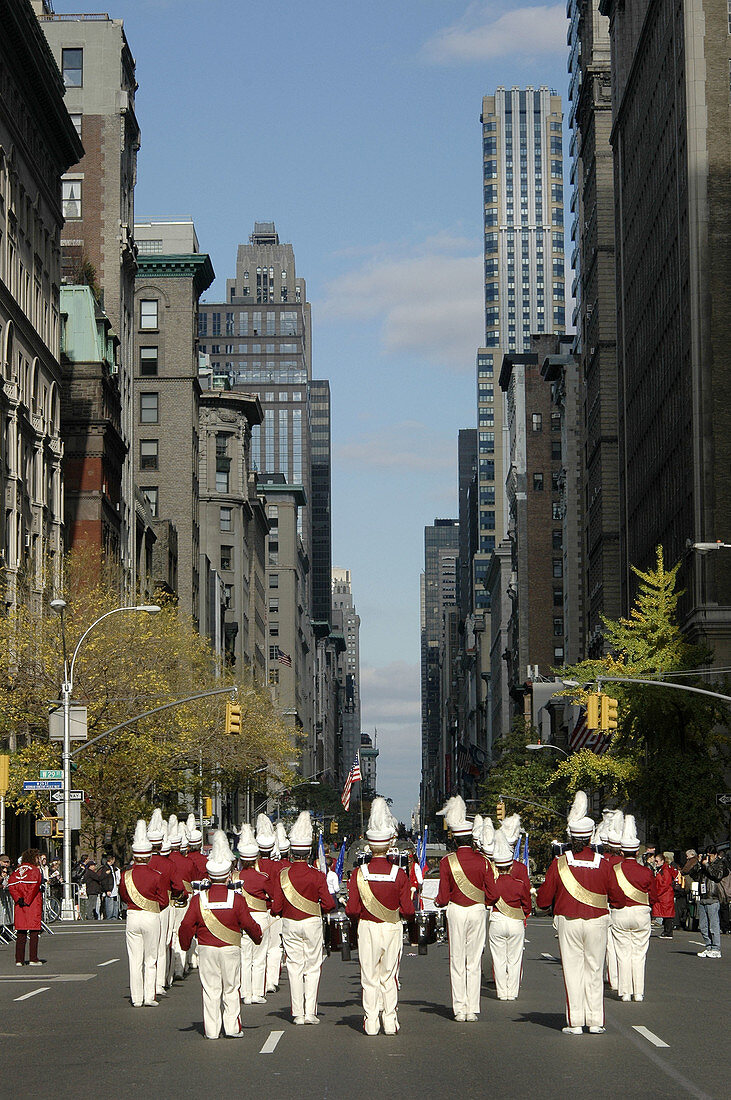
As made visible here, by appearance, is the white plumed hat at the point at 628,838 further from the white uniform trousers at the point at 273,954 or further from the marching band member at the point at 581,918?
the white uniform trousers at the point at 273,954

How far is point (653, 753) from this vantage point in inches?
2338

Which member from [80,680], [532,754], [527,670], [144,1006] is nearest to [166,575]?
[532,754]

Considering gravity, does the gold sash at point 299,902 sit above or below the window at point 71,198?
below

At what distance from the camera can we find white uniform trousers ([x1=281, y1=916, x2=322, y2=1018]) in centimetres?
1898

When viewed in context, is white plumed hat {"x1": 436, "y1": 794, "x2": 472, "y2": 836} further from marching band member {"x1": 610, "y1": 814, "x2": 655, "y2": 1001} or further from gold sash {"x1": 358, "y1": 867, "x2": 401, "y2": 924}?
marching band member {"x1": 610, "y1": 814, "x2": 655, "y2": 1001}

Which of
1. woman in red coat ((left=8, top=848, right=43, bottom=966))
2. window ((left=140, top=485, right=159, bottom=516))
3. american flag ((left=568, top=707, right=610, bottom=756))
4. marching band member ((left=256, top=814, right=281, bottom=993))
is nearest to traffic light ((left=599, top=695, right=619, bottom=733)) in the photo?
woman in red coat ((left=8, top=848, right=43, bottom=966))

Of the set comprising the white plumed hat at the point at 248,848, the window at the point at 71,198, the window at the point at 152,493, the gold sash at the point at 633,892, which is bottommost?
the gold sash at the point at 633,892

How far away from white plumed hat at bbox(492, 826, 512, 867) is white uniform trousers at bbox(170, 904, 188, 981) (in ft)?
14.0

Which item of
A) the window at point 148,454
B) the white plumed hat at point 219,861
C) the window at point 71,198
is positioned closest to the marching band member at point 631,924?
the white plumed hat at point 219,861

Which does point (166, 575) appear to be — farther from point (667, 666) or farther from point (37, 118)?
point (667, 666)

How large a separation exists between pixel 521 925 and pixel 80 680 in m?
36.0

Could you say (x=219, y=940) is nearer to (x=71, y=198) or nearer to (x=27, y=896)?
(x=27, y=896)

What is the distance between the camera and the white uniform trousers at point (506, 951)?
21641 millimetres

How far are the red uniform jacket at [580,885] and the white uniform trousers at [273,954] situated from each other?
193 inches
